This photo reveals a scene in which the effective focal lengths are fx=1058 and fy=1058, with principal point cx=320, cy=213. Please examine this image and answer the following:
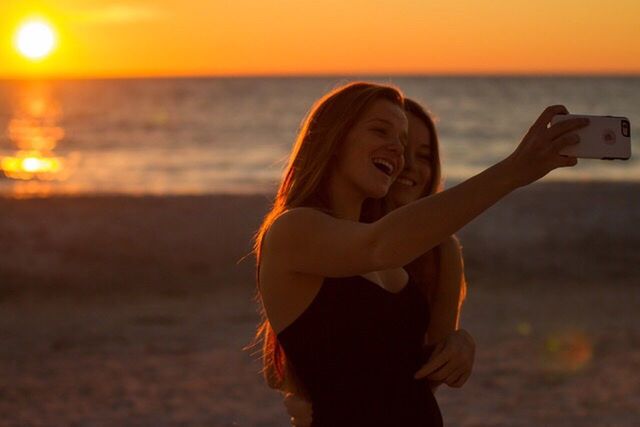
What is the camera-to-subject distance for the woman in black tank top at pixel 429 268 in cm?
283

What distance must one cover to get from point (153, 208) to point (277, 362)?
16893 millimetres

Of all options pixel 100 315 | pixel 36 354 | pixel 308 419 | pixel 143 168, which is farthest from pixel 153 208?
pixel 143 168

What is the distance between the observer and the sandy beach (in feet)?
27.0

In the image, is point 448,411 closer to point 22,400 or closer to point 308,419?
point 22,400

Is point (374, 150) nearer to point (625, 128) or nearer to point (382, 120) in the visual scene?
point (382, 120)

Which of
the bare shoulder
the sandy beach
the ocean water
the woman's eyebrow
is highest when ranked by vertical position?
the ocean water

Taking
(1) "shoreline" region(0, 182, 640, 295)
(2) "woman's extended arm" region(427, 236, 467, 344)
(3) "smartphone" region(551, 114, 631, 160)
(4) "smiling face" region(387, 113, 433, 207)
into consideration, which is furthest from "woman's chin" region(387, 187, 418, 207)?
(1) "shoreline" region(0, 182, 640, 295)

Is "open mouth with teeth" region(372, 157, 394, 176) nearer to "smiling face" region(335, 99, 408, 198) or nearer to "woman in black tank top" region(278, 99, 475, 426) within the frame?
"smiling face" region(335, 99, 408, 198)

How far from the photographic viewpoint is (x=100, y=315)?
12.1m

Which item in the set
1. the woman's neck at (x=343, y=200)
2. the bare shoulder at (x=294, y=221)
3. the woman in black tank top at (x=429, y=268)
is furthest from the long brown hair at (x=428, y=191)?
the bare shoulder at (x=294, y=221)

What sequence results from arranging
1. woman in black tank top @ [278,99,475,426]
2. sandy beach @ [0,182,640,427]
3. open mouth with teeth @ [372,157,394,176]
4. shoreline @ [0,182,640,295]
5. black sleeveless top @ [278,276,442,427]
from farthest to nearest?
shoreline @ [0,182,640,295] → sandy beach @ [0,182,640,427] → woman in black tank top @ [278,99,475,426] → open mouth with teeth @ [372,157,394,176] → black sleeveless top @ [278,276,442,427]

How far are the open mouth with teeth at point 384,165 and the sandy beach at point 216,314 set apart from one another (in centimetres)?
518

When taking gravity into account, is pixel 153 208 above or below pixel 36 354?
above

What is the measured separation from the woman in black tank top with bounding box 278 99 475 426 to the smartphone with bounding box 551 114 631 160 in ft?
2.54
